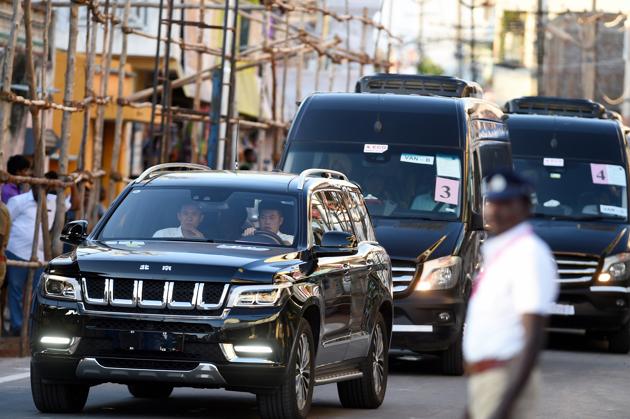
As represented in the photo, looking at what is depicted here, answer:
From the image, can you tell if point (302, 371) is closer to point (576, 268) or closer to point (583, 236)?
point (576, 268)

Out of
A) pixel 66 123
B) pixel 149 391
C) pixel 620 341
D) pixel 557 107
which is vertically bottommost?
pixel 620 341

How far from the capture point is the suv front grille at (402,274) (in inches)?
648

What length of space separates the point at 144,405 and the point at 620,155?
10.3m

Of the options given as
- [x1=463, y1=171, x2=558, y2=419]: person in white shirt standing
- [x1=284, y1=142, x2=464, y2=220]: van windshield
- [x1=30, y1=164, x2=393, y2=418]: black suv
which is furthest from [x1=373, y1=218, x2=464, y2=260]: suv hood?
[x1=463, y1=171, x2=558, y2=419]: person in white shirt standing

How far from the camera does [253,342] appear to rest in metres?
11.1

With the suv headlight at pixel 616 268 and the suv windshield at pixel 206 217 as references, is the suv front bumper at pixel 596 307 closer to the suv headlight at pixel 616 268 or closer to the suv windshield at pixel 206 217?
the suv headlight at pixel 616 268

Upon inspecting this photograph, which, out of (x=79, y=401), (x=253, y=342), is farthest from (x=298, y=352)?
(x=79, y=401)

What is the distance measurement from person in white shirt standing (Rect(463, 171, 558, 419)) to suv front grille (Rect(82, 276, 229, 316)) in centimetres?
437

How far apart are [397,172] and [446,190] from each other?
522 mm

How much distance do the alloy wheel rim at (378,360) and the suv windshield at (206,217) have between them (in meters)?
1.63

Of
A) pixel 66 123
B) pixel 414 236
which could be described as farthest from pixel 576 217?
pixel 66 123

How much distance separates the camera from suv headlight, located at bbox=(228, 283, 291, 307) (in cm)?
1119

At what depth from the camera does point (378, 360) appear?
13734mm

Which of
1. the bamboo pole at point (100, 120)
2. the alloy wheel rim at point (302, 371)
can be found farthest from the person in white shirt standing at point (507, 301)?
the bamboo pole at point (100, 120)
